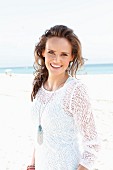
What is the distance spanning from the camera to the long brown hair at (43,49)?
61.9 inches

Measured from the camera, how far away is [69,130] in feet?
4.95

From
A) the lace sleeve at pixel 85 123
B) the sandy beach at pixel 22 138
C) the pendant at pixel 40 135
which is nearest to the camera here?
the lace sleeve at pixel 85 123

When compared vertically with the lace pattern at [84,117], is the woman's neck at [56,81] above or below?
above

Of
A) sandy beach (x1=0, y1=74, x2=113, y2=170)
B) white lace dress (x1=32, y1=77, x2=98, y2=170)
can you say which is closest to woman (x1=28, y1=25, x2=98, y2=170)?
white lace dress (x1=32, y1=77, x2=98, y2=170)

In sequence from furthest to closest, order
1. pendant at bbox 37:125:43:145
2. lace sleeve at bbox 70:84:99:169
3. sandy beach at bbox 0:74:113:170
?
sandy beach at bbox 0:74:113:170
pendant at bbox 37:125:43:145
lace sleeve at bbox 70:84:99:169

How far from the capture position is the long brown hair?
1571 millimetres

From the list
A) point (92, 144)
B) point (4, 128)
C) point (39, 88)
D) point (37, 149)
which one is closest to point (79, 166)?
point (92, 144)

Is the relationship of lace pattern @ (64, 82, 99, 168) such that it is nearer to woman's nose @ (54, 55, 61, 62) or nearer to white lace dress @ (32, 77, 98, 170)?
white lace dress @ (32, 77, 98, 170)

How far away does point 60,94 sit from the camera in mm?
1546

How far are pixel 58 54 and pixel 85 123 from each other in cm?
36

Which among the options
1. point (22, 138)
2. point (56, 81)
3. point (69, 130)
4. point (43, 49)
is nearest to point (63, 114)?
point (69, 130)

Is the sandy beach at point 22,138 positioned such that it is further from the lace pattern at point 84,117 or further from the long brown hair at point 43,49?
the lace pattern at point 84,117

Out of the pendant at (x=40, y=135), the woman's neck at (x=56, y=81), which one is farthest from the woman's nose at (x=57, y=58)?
the pendant at (x=40, y=135)

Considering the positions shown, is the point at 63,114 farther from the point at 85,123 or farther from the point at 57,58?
the point at 57,58
